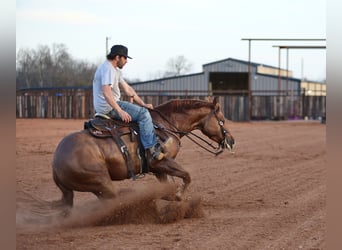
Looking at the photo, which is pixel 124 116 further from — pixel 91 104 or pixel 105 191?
pixel 91 104

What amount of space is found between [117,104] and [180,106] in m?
1.52

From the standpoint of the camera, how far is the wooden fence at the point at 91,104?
41312mm

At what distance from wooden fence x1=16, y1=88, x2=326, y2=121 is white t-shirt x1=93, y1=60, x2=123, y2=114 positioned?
3223 cm

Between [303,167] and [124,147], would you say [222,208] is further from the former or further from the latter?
[303,167]

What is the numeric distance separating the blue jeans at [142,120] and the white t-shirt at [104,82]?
0.43 ft

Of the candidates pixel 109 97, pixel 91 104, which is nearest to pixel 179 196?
pixel 109 97

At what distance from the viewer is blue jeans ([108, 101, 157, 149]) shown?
779 centimetres

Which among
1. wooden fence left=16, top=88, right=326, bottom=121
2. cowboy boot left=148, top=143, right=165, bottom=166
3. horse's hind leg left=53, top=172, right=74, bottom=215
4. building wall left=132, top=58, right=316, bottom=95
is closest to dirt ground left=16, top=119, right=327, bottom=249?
horse's hind leg left=53, top=172, right=74, bottom=215

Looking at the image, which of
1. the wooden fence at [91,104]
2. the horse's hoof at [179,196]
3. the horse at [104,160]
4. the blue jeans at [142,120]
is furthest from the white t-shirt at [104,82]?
the wooden fence at [91,104]

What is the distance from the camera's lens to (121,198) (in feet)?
25.3

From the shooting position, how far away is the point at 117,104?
25.2ft

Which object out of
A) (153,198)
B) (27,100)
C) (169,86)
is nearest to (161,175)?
(153,198)

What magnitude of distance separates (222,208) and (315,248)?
2.88 metres

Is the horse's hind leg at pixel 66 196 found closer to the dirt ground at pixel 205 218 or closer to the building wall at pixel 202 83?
the dirt ground at pixel 205 218
